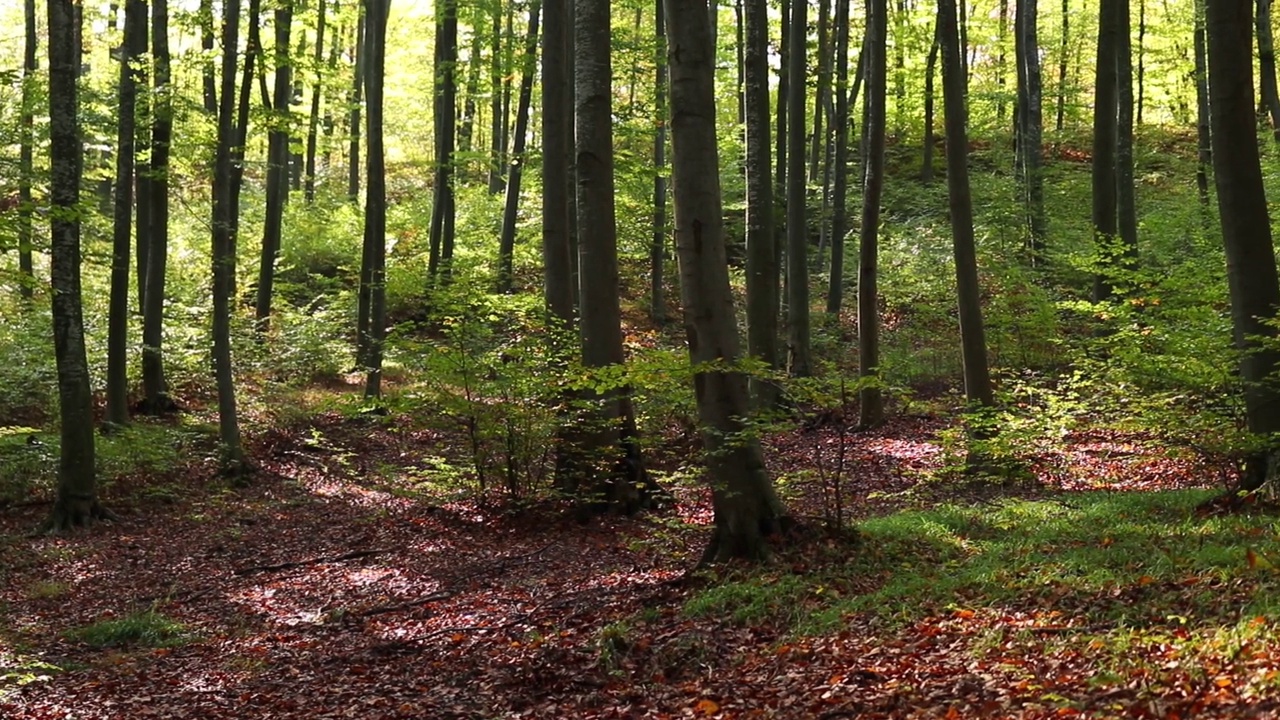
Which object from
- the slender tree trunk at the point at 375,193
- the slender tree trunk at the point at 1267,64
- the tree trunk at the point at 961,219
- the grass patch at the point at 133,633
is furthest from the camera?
the slender tree trunk at the point at 1267,64

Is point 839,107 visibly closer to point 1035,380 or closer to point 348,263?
point 1035,380

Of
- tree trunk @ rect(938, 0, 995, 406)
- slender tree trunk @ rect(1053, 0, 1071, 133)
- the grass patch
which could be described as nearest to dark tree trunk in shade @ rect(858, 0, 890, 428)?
tree trunk @ rect(938, 0, 995, 406)

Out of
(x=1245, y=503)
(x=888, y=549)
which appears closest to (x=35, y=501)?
(x=888, y=549)

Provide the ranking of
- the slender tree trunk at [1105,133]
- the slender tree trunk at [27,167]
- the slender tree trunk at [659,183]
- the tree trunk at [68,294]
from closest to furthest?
the slender tree trunk at [27,167]
the tree trunk at [68,294]
the slender tree trunk at [1105,133]
the slender tree trunk at [659,183]

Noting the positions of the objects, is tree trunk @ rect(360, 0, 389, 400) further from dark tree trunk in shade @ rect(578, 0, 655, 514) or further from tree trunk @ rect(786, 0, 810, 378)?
dark tree trunk in shade @ rect(578, 0, 655, 514)

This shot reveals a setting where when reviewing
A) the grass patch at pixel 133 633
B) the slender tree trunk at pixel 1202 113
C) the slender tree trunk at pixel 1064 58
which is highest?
the slender tree trunk at pixel 1064 58

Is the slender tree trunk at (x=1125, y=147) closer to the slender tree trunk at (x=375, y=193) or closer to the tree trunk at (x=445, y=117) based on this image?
the tree trunk at (x=445, y=117)

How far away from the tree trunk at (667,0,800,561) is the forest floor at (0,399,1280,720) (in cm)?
38

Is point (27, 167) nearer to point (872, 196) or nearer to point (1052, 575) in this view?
point (872, 196)

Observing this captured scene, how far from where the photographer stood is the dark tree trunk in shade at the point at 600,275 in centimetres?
936

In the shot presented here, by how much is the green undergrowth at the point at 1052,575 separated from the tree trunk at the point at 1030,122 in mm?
15069

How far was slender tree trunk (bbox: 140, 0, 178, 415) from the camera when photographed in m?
13.6

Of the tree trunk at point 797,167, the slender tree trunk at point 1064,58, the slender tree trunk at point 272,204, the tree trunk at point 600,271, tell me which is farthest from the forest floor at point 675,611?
the slender tree trunk at point 1064,58

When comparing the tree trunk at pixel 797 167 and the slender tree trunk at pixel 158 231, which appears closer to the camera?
the slender tree trunk at pixel 158 231
